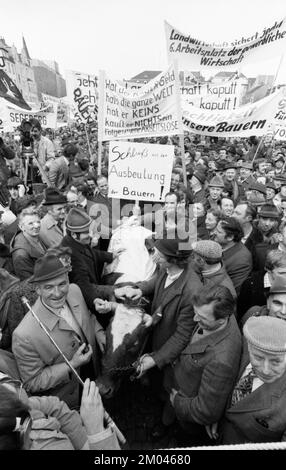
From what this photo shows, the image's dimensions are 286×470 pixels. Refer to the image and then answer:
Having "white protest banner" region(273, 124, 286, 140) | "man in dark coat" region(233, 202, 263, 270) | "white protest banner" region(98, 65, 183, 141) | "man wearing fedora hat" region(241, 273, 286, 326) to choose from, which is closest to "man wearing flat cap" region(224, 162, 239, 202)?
"white protest banner" region(98, 65, 183, 141)

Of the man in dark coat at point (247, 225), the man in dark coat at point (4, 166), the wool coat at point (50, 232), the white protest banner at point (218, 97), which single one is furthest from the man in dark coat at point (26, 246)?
the white protest banner at point (218, 97)

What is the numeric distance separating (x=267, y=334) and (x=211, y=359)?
0.55m

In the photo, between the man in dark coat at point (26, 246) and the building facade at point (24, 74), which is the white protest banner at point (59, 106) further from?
the man in dark coat at point (26, 246)

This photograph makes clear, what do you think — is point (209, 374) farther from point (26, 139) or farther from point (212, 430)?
point (26, 139)

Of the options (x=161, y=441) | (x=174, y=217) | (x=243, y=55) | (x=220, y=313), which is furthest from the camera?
(x=243, y=55)

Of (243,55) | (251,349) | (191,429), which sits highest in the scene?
(243,55)

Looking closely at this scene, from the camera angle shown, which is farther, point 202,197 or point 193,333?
point 202,197

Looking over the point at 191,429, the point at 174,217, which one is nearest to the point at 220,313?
the point at 191,429

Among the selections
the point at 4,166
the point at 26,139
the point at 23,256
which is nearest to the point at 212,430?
the point at 23,256

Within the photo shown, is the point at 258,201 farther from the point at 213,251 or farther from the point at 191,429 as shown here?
the point at 191,429

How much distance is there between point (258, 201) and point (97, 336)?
149 inches

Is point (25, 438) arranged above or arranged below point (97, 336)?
above

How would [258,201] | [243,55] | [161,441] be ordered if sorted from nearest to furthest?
[161,441] → [258,201] → [243,55]

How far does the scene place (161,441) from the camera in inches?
142
